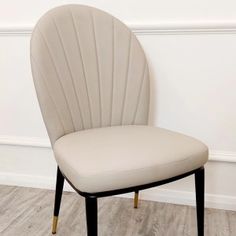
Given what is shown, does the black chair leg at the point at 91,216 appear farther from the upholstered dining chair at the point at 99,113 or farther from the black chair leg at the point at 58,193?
the black chair leg at the point at 58,193

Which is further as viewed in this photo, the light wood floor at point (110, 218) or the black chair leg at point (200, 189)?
the light wood floor at point (110, 218)

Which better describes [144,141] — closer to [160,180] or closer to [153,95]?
[160,180]

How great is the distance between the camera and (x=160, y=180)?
943mm

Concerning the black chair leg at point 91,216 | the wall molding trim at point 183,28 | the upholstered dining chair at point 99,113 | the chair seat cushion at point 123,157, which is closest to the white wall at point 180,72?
the wall molding trim at point 183,28

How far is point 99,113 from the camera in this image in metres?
1.28

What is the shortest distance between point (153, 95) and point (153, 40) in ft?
0.82

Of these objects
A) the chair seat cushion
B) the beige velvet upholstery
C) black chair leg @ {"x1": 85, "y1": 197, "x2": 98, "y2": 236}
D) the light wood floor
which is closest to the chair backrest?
the beige velvet upholstery

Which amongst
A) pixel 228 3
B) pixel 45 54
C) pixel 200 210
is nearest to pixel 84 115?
pixel 45 54

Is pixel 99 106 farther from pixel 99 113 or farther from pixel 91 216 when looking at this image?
pixel 91 216

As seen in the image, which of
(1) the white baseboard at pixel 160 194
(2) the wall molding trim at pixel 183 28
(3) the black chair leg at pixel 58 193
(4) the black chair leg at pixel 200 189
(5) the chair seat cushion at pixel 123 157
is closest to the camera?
(5) the chair seat cushion at pixel 123 157

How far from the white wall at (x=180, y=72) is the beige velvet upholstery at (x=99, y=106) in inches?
7.4

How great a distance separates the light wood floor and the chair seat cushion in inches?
19.0

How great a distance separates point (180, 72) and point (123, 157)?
68cm

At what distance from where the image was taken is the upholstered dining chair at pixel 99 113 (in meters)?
0.89
